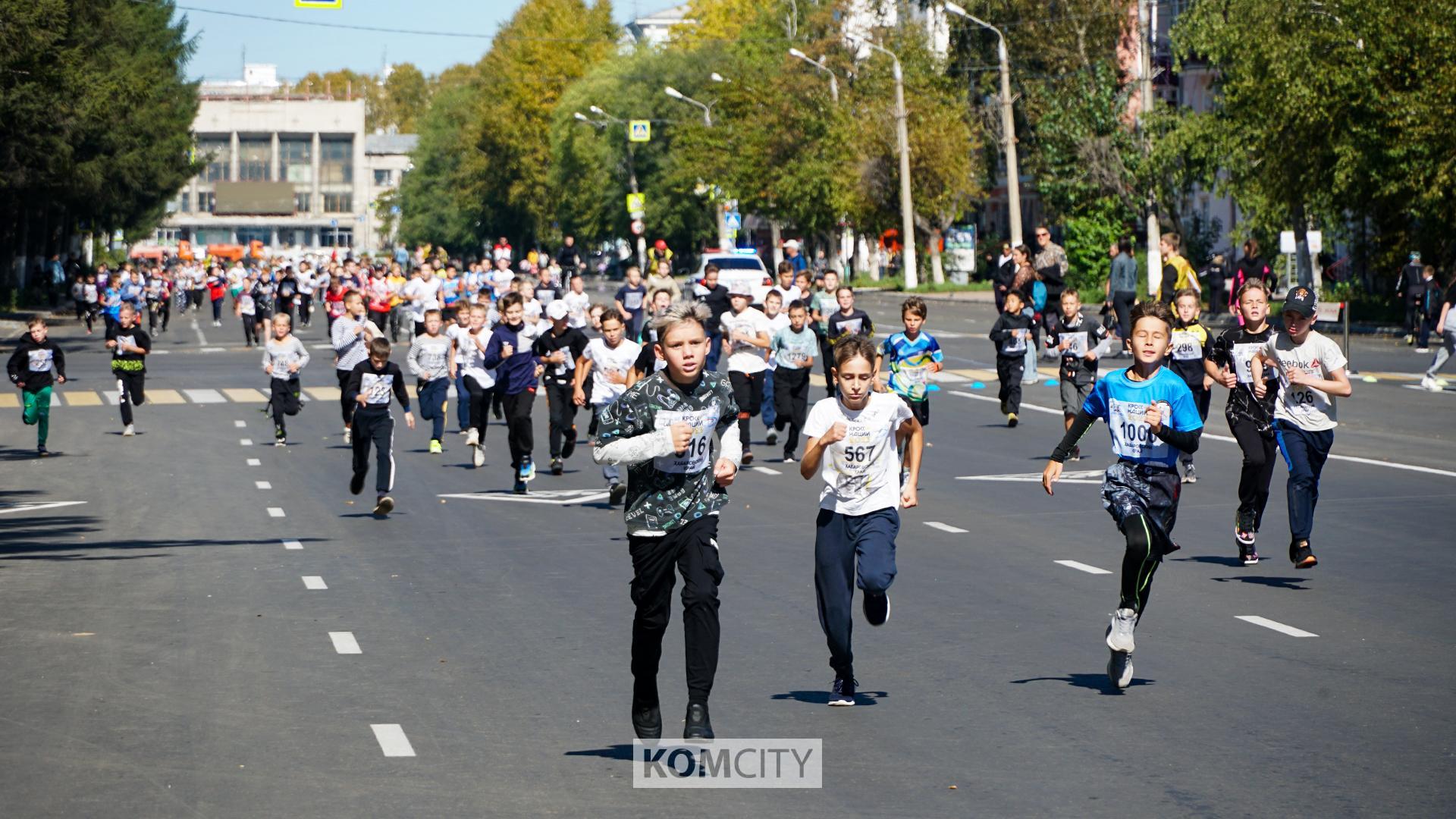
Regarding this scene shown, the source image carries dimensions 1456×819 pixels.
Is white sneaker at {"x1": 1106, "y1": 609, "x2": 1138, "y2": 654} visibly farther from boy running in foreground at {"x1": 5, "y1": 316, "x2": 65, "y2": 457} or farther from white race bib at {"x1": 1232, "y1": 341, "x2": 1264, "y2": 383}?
boy running in foreground at {"x1": 5, "y1": 316, "x2": 65, "y2": 457}

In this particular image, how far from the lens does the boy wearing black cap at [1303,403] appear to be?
12086 millimetres

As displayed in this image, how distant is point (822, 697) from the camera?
8.51 metres

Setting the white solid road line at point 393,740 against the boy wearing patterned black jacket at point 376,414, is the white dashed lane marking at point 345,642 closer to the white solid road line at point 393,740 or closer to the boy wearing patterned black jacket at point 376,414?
the white solid road line at point 393,740

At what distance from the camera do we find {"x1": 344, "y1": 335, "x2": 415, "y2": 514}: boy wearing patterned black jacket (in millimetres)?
16156

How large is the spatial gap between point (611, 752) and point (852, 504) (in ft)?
5.02

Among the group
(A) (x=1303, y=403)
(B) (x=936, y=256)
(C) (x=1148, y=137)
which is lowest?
(A) (x=1303, y=403)

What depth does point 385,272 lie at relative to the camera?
43.8 m

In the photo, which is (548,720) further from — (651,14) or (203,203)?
(203,203)

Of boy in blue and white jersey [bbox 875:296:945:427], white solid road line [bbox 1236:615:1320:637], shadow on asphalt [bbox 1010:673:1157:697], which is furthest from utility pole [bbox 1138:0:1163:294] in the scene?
shadow on asphalt [bbox 1010:673:1157:697]

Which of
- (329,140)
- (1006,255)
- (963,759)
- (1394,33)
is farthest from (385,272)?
(329,140)

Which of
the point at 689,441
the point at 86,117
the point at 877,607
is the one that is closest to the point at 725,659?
the point at 877,607

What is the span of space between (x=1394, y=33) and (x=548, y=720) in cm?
3502

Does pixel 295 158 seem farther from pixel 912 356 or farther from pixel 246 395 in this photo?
pixel 912 356

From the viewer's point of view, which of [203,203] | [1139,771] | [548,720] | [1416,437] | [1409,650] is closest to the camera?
[1139,771]
